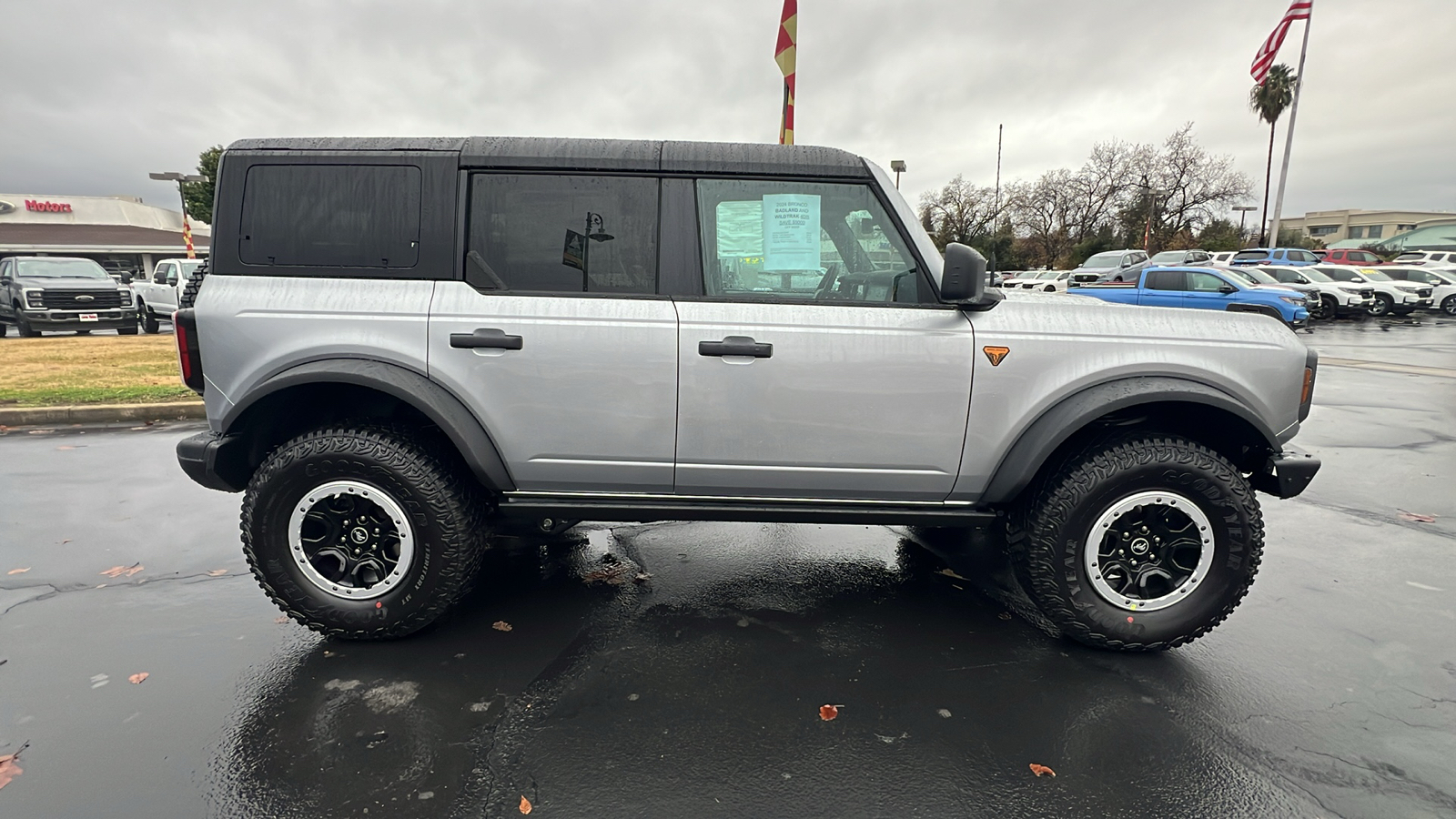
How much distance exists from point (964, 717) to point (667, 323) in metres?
1.84

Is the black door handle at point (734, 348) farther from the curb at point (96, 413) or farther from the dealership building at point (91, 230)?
the dealership building at point (91, 230)

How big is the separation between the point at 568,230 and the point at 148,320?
61.6ft

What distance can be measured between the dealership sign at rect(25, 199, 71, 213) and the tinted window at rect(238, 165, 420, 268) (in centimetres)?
8105

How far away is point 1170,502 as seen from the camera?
2.84 m

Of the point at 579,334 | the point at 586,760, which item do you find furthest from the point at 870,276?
the point at 586,760

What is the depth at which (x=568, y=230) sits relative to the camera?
292 cm

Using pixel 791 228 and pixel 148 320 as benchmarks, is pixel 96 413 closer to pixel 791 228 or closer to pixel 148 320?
pixel 791 228

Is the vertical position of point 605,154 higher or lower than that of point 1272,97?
lower

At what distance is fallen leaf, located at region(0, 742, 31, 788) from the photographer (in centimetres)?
218

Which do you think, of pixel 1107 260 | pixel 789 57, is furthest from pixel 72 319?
pixel 1107 260

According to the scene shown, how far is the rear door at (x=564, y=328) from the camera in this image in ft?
9.26

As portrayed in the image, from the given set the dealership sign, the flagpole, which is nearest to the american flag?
the flagpole

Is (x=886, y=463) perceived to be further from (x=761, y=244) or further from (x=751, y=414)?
(x=761, y=244)

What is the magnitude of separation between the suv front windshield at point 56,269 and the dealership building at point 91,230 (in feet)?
161
